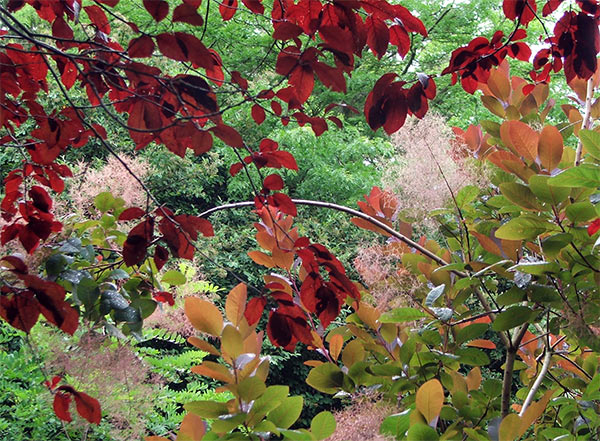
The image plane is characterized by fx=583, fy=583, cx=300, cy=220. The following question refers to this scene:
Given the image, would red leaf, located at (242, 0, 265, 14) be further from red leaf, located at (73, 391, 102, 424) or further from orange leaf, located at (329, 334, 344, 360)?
red leaf, located at (73, 391, 102, 424)

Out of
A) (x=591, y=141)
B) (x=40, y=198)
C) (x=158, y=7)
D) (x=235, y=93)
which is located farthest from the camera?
(x=40, y=198)

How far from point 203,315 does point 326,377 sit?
0.41 meters

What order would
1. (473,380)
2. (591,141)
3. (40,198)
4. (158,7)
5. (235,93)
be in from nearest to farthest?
(158,7)
(591,141)
(235,93)
(40,198)
(473,380)

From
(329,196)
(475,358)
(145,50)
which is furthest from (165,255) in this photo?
(329,196)

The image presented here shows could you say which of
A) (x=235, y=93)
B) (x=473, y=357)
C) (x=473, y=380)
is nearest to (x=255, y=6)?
(x=235, y=93)

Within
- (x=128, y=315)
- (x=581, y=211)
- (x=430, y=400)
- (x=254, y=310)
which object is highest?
(x=128, y=315)

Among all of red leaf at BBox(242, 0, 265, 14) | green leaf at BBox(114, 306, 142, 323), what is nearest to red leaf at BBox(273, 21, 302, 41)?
red leaf at BBox(242, 0, 265, 14)

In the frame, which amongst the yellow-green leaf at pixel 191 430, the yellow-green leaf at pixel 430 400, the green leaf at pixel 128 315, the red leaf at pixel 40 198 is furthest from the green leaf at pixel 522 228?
the red leaf at pixel 40 198

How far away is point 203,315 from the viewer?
68 cm

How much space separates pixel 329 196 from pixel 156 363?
360 cm

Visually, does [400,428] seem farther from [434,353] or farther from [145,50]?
[145,50]

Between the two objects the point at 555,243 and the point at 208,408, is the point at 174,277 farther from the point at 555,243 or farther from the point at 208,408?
the point at 555,243

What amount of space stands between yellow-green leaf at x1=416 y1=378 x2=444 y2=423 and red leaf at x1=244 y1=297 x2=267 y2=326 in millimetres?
230

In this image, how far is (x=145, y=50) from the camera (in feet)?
2.30
